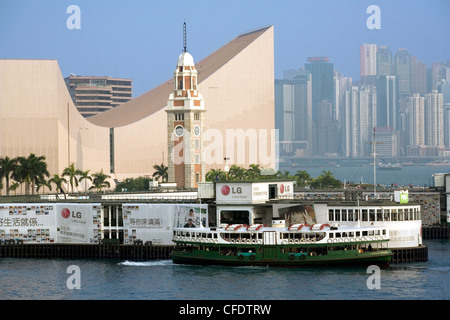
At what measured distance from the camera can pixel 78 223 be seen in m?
86.7

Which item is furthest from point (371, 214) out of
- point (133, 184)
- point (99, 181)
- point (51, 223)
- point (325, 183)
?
point (133, 184)

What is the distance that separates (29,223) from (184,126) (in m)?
32.6

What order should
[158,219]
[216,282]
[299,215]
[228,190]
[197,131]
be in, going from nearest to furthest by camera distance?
[216,282]
[299,215]
[228,190]
[158,219]
[197,131]

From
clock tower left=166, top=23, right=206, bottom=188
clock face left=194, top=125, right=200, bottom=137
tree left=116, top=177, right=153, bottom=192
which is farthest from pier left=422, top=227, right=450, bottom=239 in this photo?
tree left=116, top=177, right=153, bottom=192

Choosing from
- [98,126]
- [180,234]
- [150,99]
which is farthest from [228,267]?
[150,99]

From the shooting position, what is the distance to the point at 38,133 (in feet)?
466

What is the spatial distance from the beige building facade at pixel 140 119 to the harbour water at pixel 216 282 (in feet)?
155

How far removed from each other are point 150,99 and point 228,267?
95.9 meters

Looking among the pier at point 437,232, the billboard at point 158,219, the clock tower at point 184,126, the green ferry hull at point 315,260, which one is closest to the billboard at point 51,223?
the billboard at point 158,219

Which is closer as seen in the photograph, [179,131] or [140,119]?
[179,131]

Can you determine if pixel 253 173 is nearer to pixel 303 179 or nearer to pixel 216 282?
pixel 303 179

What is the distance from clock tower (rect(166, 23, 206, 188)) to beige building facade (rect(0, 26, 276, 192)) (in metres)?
3.86

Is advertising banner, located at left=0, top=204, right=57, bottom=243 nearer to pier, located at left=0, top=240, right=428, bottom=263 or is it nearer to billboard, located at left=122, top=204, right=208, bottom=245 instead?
pier, located at left=0, top=240, right=428, bottom=263

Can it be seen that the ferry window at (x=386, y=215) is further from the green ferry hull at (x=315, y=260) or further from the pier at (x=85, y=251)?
the pier at (x=85, y=251)
